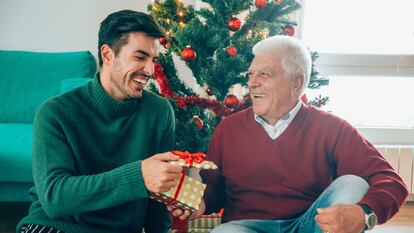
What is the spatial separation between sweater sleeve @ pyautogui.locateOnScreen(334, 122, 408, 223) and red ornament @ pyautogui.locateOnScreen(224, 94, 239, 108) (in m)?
0.56

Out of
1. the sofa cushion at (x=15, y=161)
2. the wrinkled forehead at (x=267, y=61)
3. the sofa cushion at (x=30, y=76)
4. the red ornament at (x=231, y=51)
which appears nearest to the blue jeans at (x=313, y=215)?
the wrinkled forehead at (x=267, y=61)

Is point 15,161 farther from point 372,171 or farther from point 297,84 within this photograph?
point 372,171

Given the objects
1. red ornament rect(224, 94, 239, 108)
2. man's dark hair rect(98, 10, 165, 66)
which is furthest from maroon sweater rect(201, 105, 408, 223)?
man's dark hair rect(98, 10, 165, 66)

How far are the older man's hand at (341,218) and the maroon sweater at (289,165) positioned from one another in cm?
19

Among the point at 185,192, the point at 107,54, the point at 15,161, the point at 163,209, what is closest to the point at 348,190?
the point at 185,192

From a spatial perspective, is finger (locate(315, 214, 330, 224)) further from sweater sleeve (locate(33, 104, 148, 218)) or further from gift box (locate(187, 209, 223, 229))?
gift box (locate(187, 209, 223, 229))

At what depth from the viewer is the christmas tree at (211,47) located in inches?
71.1

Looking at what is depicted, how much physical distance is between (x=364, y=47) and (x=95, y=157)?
93.6 inches

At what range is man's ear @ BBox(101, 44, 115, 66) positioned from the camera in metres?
1.32

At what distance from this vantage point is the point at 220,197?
1.52 meters

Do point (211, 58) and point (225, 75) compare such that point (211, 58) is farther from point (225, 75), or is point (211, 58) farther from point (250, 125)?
point (250, 125)

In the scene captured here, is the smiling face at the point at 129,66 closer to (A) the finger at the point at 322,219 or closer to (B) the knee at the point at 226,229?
(B) the knee at the point at 226,229

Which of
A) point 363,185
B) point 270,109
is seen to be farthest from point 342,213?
point 270,109

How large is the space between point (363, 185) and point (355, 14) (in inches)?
80.8
